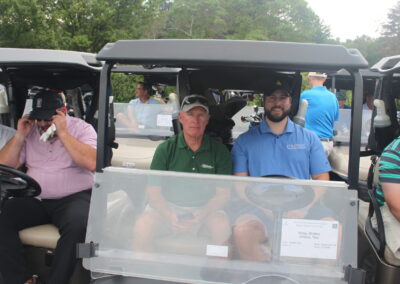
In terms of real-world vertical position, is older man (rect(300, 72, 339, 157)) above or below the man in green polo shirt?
above

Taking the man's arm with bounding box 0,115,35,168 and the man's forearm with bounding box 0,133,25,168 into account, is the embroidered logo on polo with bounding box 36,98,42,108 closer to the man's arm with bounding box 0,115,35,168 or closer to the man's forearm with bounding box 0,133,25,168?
the man's arm with bounding box 0,115,35,168

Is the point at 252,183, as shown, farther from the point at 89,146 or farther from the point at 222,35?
the point at 222,35

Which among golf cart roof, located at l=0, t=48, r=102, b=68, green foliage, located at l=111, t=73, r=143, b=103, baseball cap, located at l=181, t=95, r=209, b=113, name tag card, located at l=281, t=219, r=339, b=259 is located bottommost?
name tag card, located at l=281, t=219, r=339, b=259

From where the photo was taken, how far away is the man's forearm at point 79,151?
2623 millimetres

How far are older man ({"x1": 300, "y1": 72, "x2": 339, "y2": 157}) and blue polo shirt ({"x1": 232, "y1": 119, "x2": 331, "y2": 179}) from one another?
1.99m

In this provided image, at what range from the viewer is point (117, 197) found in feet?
5.87

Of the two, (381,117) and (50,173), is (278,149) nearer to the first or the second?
(381,117)

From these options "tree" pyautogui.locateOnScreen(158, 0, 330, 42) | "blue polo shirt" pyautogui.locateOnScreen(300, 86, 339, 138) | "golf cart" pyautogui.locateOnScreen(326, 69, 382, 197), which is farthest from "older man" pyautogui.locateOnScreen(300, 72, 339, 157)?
"tree" pyautogui.locateOnScreen(158, 0, 330, 42)

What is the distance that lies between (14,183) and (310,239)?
1.80 meters

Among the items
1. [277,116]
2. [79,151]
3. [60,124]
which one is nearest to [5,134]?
[60,124]

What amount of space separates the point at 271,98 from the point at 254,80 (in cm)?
26

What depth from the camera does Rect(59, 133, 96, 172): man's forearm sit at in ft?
8.61

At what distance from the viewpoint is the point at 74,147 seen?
264cm

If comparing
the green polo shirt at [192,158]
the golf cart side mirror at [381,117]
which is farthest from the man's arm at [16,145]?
the golf cart side mirror at [381,117]
